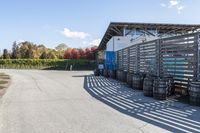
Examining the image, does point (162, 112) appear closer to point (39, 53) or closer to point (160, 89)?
point (160, 89)

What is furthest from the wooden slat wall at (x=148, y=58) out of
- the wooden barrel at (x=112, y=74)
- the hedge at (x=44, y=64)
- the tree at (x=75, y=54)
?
the tree at (x=75, y=54)

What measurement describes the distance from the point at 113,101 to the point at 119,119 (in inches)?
116

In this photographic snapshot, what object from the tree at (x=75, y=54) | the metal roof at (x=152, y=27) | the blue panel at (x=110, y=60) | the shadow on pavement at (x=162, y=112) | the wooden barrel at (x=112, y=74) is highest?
the metal roof at (x=152, y=27)

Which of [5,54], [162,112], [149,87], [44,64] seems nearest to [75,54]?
[44,64]

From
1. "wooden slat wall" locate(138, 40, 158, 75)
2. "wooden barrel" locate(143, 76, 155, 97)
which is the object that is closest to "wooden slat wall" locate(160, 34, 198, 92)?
"wooden slat wall" locate(138, 40, 158, 75)

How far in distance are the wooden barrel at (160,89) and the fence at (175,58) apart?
1.06 meters

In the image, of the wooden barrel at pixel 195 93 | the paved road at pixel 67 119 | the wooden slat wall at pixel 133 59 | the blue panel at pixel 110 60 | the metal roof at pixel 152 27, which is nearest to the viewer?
the paved road at pixel 67 119

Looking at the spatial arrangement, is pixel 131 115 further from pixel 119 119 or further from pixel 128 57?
pixel 128 57

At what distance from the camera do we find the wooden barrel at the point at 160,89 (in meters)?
9.79

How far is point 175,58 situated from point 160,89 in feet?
7.25

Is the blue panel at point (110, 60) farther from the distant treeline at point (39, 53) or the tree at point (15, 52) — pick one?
the tree at point (15, 52)

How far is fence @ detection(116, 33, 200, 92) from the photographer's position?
10.0 meters

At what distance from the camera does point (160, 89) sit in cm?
984

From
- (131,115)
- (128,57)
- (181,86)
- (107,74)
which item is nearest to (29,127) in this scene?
(131,115)
